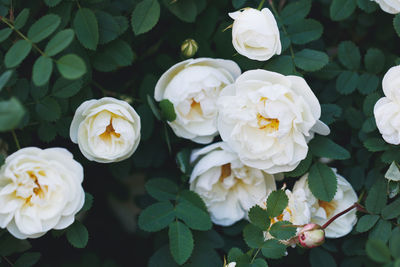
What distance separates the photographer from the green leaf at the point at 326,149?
1188 millimetres

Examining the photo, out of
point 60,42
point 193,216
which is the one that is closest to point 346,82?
point 193,216

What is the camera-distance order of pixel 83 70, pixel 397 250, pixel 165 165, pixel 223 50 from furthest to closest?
pixel 165 165 → pixel 223 50 → pixel 83 70 → pixel 397 250

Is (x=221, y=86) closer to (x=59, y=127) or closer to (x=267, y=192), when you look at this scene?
(x=267, y=192)

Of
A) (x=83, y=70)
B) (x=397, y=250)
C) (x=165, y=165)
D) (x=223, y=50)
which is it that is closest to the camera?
(x=397, y=250)

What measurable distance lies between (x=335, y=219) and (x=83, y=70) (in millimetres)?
734

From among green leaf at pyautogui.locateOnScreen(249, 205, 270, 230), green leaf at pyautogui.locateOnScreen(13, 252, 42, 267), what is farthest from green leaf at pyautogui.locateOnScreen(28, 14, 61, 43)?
green leaf at pyautogui.locateOnScreen(249, 205, 270, 230)

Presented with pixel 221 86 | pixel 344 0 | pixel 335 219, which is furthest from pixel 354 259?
pixel 344 0

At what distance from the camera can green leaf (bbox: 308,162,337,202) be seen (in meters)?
1.19

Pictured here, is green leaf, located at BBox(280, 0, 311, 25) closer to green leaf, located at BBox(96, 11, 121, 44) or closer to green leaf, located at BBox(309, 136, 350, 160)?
green leaf, located at BBox(309, 136, 350, 160)

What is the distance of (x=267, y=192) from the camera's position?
1.29m

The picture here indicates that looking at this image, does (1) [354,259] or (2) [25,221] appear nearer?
(2) [25,221]

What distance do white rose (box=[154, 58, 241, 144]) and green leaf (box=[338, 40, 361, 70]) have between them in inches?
13.1

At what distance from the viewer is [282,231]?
3.66 feet

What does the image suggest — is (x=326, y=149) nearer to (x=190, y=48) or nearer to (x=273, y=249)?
(x=273, y=249)
